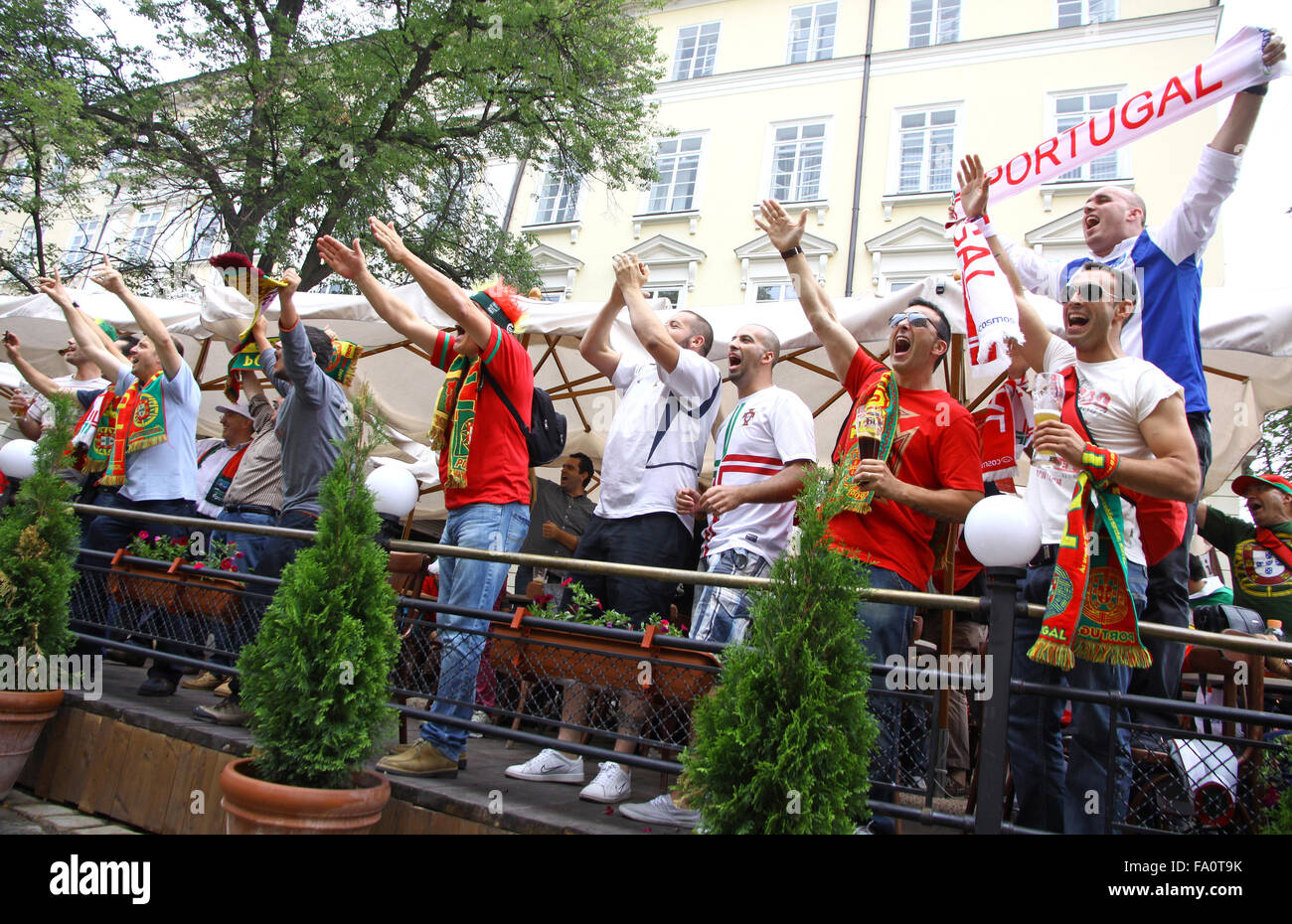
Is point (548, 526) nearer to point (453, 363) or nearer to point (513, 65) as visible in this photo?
point (453, 363)

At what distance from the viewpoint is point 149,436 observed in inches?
193

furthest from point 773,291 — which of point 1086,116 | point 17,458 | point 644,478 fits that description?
point 644,478

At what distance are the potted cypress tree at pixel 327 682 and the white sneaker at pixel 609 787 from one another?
747 mm

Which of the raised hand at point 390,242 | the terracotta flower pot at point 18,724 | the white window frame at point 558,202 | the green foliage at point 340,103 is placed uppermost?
the white window frame at point 558,202

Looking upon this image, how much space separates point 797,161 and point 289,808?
1937 cm

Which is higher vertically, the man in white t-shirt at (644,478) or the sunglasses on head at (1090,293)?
the sunglasses on head at (1090,293)

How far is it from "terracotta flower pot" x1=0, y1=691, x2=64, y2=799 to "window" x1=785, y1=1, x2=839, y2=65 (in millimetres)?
20799

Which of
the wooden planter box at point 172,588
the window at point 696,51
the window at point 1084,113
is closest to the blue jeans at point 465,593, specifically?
the wooden planter box at point 172,588

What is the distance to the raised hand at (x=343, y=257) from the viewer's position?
3.78 meters

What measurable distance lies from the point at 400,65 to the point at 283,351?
374 inches

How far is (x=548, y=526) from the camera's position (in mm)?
6457

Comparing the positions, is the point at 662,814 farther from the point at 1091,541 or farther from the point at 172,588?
the point at 172,588

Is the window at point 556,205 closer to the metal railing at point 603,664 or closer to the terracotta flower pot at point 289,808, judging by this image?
the metal railing at point 603,664

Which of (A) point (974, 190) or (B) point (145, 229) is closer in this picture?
Answer: (A) point (974, 190)
